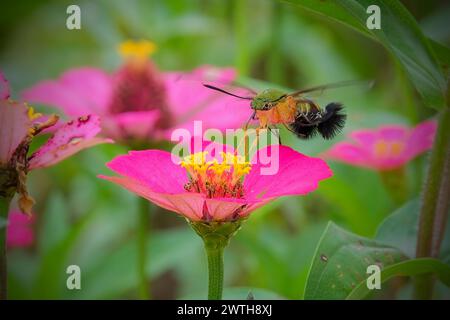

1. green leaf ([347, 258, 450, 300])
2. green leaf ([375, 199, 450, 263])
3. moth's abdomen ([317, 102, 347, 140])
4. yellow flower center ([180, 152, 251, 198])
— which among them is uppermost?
moth's abdomen ([317, 102, 347, 140])

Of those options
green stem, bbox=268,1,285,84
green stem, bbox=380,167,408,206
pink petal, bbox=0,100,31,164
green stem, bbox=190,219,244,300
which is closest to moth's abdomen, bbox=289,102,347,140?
green stem, bbox=190,219,244,300

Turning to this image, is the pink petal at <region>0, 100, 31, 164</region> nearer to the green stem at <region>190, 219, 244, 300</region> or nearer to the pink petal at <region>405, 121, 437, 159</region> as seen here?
the green stem at <region>190, 219, 244, 300</region>

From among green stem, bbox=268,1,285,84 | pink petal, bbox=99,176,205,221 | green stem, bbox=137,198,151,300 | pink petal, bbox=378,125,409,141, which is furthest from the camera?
green stem, bbox=268,1,285,84

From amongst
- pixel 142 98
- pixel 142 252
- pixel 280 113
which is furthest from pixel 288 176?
pixel 142 98

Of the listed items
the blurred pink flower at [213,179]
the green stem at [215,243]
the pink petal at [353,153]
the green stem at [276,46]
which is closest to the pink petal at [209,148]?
the blurred pink flower at [213,179]

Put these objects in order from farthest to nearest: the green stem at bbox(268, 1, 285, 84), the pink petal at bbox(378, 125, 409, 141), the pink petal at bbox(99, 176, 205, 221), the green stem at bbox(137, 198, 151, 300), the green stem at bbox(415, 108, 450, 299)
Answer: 1. the green stem at bbox(268, 1, 285, 84)
2. the pink petal at bbox(378, 125, 409, 141)
3. the green stem at bbox(137, 198, 151, 300)
4. the green stem at bbox(415, 108, 450, 299)
5. the pink petal at bbox(99, 176, 205, 221)

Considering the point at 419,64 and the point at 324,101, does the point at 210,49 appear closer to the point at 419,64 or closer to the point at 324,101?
the point at 324,101

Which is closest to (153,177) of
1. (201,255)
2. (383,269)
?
(383,269)

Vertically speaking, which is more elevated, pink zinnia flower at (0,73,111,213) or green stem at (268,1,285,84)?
green stem at (268,1,285,84)
